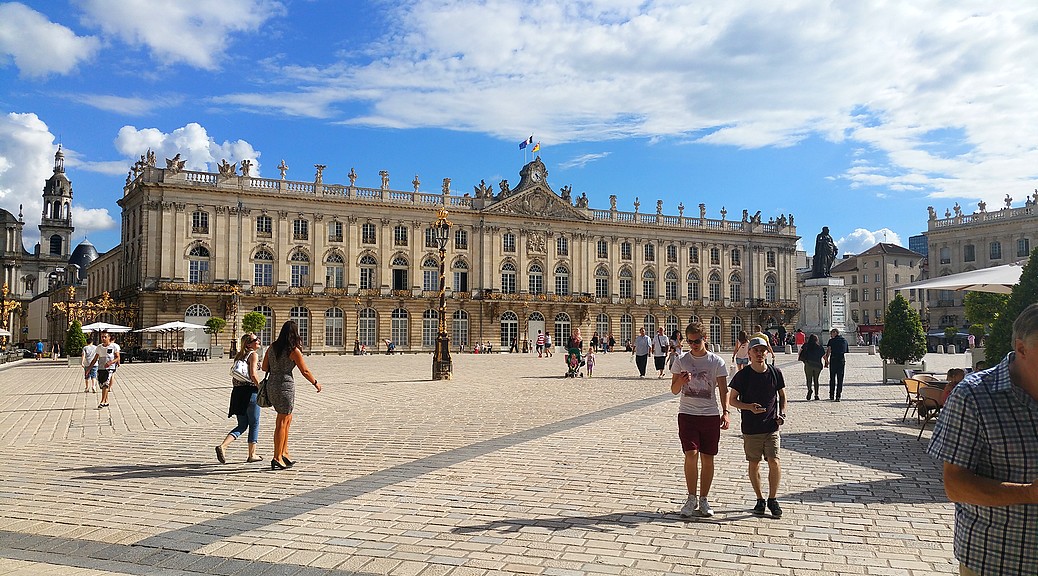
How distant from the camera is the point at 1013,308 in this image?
1295 cm

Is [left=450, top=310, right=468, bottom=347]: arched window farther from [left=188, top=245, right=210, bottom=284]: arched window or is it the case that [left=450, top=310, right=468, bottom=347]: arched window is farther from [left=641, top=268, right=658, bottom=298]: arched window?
[left=188, top=245, right=210, bottom=284]: arched window

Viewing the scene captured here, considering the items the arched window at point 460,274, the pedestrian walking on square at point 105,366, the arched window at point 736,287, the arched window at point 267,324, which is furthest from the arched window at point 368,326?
the pedestrian walking on square at point 105,366

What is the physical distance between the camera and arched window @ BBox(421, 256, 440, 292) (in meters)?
58.2

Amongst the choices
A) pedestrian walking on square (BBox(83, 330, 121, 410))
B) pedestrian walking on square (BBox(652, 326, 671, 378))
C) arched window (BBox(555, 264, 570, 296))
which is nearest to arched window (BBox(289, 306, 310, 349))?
arched window (BBox(555, 264, 570, 296))

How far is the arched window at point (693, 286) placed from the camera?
6750 cm

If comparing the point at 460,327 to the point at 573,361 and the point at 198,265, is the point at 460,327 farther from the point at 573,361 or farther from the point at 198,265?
the point at 573,361

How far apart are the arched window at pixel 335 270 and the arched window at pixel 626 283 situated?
22842mm

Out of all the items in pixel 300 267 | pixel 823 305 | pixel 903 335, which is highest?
pixel 300 267

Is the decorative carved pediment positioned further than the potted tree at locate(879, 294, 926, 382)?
Yes

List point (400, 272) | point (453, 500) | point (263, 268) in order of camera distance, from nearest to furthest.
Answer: point (453, 500) < point (263, 268) < point (400, 272)

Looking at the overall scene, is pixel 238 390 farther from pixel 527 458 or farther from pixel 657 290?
pixel 657 290

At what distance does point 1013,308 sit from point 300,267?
47.7 meters

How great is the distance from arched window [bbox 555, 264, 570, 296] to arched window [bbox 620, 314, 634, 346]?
5.50 meters

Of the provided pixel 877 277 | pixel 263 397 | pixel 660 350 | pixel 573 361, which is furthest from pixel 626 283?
pixel 263 397
